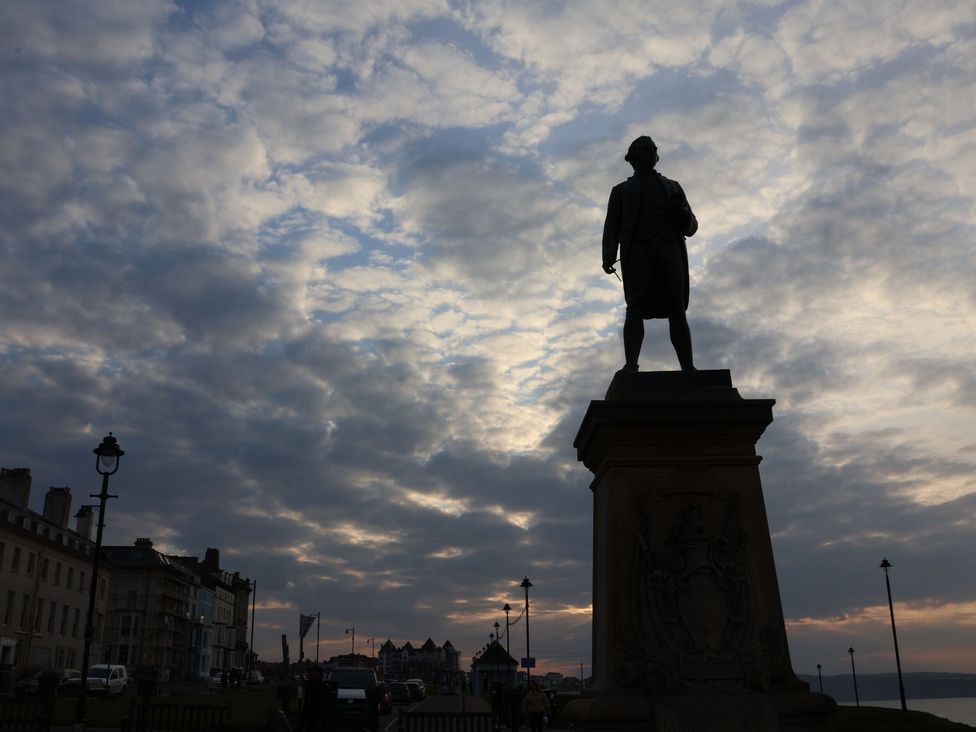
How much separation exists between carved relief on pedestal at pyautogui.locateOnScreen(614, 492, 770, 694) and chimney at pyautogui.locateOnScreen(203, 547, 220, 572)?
135937 mm

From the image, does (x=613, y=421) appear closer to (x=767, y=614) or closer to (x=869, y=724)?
(x=767, y=614)

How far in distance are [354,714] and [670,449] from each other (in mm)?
12614

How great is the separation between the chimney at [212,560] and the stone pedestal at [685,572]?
136 m

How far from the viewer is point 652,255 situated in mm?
9016

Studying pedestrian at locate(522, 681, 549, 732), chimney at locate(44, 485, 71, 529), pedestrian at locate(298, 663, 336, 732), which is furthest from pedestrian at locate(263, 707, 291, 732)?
chimney at locate(44, 485, 71, 529)

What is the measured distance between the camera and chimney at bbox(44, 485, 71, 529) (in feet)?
233

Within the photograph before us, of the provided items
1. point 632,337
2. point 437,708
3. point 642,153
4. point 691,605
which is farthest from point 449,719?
point 437,708

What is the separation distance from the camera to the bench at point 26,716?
1386cm

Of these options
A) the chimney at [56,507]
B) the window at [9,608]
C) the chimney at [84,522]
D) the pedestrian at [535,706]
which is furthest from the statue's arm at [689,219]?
the chimney at [84,522]

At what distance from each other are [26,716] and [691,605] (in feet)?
40.3

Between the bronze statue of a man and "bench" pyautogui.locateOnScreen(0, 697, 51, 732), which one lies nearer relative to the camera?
the bronze statue of a man

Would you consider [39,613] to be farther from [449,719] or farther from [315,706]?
[315,706]

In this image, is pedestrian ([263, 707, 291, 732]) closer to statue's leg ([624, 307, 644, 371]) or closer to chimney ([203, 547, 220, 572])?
statue's leg ([624, 307, 644, 371])

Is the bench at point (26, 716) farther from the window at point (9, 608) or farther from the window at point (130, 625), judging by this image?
the window at point (130, 625)
